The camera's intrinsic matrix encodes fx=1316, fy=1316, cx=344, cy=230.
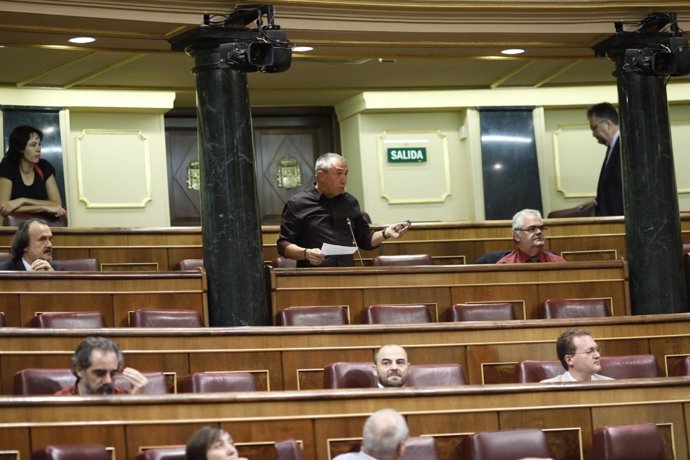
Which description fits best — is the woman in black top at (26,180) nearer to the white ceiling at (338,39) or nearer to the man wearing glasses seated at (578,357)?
the white ceiling at (338,39)

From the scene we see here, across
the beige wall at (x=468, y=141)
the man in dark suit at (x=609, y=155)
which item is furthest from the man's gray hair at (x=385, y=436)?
the beige wall at (x=468, y=141)

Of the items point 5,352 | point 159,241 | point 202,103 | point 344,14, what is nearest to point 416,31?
point 344,14

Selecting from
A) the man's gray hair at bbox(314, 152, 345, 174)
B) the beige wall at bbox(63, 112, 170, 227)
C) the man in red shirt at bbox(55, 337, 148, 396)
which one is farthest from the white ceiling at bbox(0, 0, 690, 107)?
the man in red shirt at bbox(55, 337, 148, 396)

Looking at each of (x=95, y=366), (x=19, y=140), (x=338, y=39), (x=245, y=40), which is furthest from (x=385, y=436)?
(x=19, y=140)

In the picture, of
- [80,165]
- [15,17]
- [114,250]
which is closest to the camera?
[15,17]

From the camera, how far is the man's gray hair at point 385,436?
13.1 feet

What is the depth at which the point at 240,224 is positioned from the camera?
6637 mm

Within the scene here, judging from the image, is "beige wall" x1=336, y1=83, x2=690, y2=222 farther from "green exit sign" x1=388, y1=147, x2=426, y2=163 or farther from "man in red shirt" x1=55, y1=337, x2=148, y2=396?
"man in red shirt" x1=55, y1=337, x2=148, y2=396

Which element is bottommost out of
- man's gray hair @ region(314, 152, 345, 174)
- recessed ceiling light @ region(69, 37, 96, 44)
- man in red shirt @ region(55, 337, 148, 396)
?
man in red shirt @ region(55, 337, 148, 396)

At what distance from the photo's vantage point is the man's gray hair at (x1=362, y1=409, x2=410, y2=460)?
3982mm

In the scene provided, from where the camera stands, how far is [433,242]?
322 inches

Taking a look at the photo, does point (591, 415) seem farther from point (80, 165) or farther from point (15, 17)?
point (80, 165)

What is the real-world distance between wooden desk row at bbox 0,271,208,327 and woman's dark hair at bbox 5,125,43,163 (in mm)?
1808

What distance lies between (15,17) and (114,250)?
166 cm
